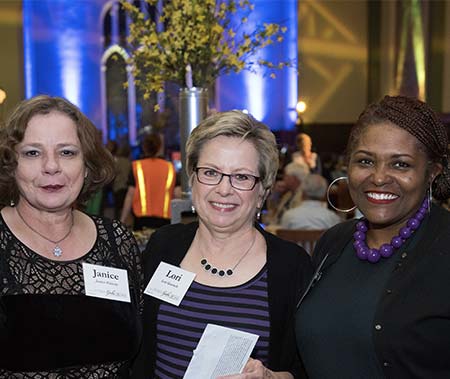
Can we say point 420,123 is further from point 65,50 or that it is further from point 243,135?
point 65,50

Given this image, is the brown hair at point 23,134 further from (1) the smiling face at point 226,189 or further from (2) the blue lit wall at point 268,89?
(2) the blue lit wall at point 268,89

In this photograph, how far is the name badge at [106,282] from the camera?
1.87 metres

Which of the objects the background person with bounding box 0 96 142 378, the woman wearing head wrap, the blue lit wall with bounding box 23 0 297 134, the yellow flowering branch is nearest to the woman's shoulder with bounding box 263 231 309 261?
the woman wearing head wrap

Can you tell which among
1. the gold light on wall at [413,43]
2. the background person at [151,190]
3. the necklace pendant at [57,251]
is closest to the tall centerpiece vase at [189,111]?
the necklace pendant at [57,251]

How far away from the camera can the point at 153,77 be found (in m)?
3.53

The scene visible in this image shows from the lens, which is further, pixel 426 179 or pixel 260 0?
pixel 260 0

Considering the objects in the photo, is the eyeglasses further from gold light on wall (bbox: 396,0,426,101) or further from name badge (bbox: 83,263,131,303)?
gold light on wall (bbox: 396,0,426,101)

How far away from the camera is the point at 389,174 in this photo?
1755 mm

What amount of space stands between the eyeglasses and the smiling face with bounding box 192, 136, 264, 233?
10mm

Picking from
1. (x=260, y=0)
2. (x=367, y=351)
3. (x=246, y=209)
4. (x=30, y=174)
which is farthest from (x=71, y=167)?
(x=260, y=0)

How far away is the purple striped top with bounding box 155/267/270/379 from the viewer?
1.90 metres

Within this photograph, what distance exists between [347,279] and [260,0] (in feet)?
34.3

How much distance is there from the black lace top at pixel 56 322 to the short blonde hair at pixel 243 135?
492 mm

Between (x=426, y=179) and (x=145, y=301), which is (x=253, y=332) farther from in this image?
(x=426, y=179)
